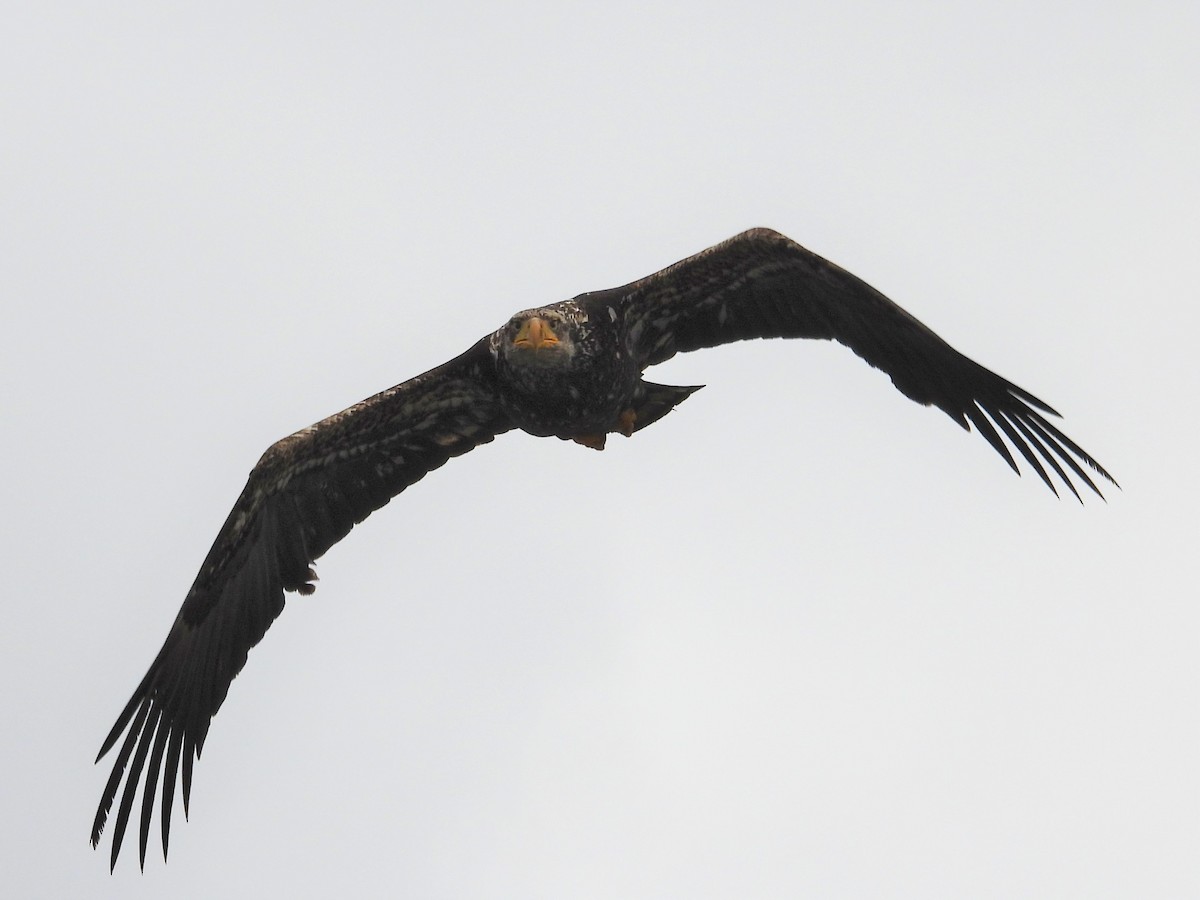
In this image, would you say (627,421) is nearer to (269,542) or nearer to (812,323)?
(812,323)

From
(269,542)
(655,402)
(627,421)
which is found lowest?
(269,542)

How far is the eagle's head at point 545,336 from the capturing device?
12.8 meters

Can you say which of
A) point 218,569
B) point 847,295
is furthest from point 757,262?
point 218,569

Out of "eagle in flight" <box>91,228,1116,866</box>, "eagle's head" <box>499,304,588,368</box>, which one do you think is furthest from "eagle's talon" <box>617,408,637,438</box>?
"eagle's head" <box>499,304,588,368</box>

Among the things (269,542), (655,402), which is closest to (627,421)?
(655,402)

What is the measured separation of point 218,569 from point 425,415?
87.1 inches

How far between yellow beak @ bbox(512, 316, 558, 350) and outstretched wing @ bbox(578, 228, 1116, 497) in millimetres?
594

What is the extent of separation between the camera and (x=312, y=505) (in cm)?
1444

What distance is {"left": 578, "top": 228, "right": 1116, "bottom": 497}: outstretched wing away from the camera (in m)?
12.9

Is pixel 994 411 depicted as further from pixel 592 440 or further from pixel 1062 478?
pixel 592 440

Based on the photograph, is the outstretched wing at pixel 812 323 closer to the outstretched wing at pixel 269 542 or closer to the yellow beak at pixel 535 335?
the yellow beak at pixel 535 335

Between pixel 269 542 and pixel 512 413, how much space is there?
2.49m

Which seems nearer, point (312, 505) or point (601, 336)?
point (601, 336)

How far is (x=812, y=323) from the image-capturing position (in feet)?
44.5
